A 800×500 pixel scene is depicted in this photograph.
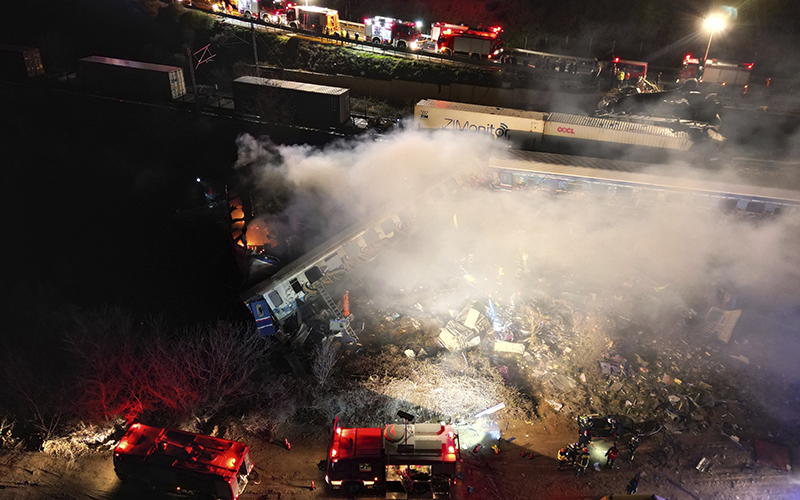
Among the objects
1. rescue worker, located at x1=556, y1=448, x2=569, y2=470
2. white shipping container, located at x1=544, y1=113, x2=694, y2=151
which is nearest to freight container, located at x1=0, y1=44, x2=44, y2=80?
white shipping container, located at x1=544, y1=113, x2=694, y2=151

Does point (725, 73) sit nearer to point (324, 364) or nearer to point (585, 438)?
point (585, 438)

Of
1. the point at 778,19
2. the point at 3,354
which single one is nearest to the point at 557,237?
the point at 3,354

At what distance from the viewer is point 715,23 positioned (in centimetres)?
2445

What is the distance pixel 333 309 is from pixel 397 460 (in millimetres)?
4688

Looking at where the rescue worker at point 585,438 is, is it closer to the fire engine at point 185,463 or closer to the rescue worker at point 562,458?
the rescue worker at point 562,458

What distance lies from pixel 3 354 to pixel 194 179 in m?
9.17

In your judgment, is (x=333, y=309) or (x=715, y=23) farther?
(x=715, y=23)

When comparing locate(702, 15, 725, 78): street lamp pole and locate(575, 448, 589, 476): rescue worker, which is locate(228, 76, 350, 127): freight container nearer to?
locate(575, 448, 589, 476): rescue worker

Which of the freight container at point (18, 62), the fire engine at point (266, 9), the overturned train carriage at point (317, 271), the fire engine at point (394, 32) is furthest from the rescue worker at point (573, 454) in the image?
the freight container at point (18, 62)

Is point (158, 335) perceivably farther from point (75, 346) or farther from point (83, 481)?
point (83, 481)

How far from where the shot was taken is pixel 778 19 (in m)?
27.0

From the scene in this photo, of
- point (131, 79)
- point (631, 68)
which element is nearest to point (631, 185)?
point (631, 68)

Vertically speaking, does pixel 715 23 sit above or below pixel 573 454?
above

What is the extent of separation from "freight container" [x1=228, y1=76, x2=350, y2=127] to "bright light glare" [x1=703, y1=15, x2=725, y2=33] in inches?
796
